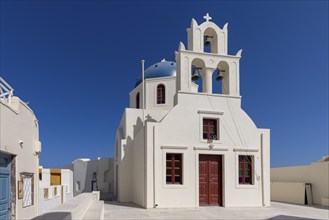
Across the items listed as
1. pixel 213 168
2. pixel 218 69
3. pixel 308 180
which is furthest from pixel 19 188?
pixel 308 180

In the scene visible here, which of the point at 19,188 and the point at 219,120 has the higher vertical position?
the point at 219,120

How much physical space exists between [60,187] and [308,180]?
15773mm

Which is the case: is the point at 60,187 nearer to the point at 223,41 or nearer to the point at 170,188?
the point at 170,188

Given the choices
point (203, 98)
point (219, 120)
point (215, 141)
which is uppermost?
point (203, 98)

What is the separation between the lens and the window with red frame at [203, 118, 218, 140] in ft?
55.1

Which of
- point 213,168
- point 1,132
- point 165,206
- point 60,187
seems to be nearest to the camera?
point 1,132

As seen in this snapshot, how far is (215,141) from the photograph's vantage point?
1656 centimetres

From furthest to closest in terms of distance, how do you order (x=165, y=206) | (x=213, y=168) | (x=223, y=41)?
(x=223, y=41), (x=213, y=168), (x=165, y=206)

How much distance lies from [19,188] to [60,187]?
476 inches

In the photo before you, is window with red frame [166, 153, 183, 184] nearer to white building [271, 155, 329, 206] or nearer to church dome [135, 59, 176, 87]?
white building [271, 155, 329, 206]

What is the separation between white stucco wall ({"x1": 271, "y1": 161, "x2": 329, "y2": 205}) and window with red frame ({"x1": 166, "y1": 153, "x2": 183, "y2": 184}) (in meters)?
8.33

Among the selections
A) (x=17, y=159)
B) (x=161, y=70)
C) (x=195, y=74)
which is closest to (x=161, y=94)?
(x=161, y=70)

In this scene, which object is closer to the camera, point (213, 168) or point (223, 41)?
point (213, 168)

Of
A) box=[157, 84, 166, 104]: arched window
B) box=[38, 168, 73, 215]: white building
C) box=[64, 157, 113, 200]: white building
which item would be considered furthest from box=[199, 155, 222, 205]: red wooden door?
box=[64, 157, 113, 200]: white building
